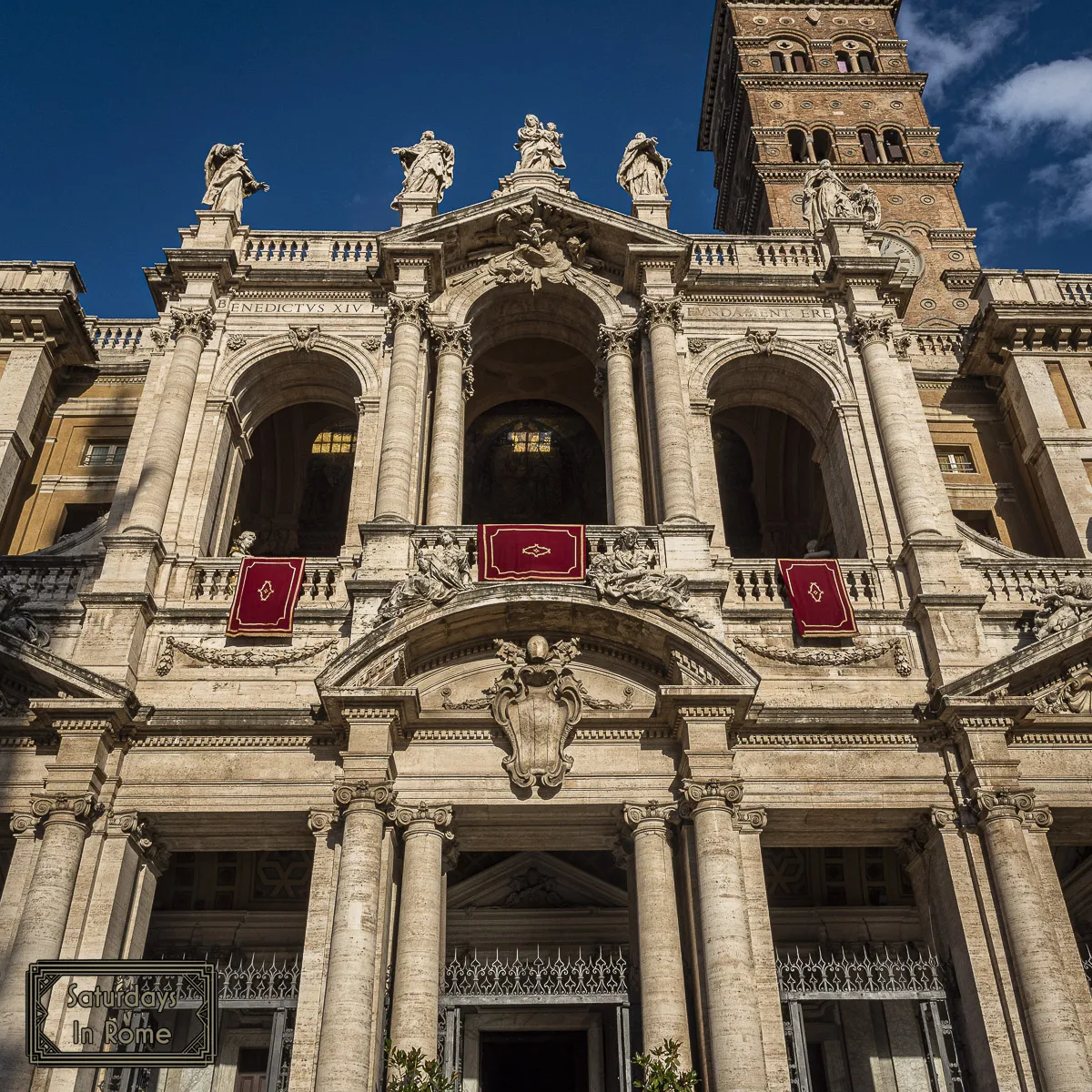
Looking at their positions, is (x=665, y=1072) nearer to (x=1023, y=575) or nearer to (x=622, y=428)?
(x=1023, y=575)

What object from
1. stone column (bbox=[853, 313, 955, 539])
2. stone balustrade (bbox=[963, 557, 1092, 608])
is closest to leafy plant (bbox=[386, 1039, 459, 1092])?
stone column (bbox=[853, 313, 955, 539])

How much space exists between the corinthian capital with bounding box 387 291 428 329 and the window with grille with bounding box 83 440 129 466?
6325 mm

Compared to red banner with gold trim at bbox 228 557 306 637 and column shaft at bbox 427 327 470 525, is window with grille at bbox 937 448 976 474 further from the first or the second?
red banner with gold trim at bbox 228 557 306 637

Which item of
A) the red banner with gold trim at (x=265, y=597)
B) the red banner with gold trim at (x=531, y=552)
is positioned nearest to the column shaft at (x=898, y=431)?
the red banner with gold trim at (x=531, y=552)

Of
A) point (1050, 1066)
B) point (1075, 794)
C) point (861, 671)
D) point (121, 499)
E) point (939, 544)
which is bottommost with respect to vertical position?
point (1050, 1066)

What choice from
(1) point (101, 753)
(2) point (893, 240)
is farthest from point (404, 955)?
(2) point (893, 240)

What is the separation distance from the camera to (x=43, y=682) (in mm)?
15352

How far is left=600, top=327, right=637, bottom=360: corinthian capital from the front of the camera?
20.5 meters

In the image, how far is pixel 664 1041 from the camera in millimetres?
12992

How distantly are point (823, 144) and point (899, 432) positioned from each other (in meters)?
24.9

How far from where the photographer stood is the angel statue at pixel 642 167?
23141mm

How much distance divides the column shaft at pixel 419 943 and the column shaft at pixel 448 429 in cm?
561

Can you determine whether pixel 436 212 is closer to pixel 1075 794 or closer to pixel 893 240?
pixel 1075 794

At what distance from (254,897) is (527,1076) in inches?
214
